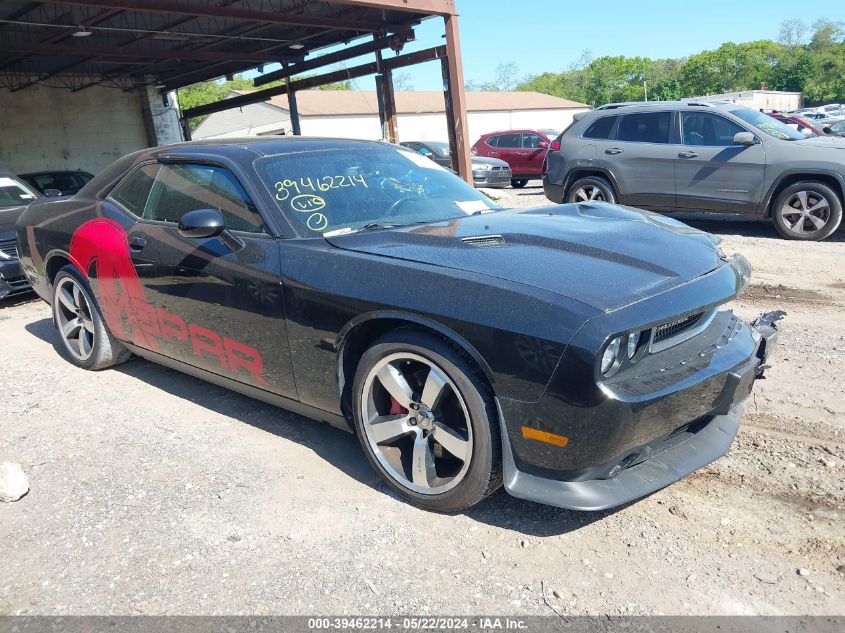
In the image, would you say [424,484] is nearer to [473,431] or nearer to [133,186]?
[473,431]

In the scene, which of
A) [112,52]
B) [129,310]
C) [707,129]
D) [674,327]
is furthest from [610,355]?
[112,52]

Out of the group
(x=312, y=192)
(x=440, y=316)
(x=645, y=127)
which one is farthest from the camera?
(x=645, y=127)

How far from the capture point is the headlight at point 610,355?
7.90 feet

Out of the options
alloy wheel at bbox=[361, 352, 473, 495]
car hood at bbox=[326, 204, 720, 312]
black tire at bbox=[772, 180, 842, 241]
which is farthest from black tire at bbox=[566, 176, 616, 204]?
alloy wheel at bbox=[361, 352, 473, 495]

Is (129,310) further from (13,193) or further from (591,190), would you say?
(591,190)

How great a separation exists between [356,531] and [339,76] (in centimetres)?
1438

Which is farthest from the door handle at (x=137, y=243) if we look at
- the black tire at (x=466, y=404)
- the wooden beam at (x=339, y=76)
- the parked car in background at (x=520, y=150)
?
the parked car in background at (x=520, y=150)

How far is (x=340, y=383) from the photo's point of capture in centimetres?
314

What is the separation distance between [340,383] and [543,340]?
1087 millimetres

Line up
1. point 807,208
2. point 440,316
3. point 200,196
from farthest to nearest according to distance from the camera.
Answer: point 807,208, point 200,196, point 440,316

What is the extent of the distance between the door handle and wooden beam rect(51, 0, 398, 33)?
754 centimetres

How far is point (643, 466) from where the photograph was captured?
2.69 m

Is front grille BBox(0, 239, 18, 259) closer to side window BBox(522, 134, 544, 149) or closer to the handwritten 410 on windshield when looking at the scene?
the handwritten 410 on windshield

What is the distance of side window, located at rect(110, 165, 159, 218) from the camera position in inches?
169
